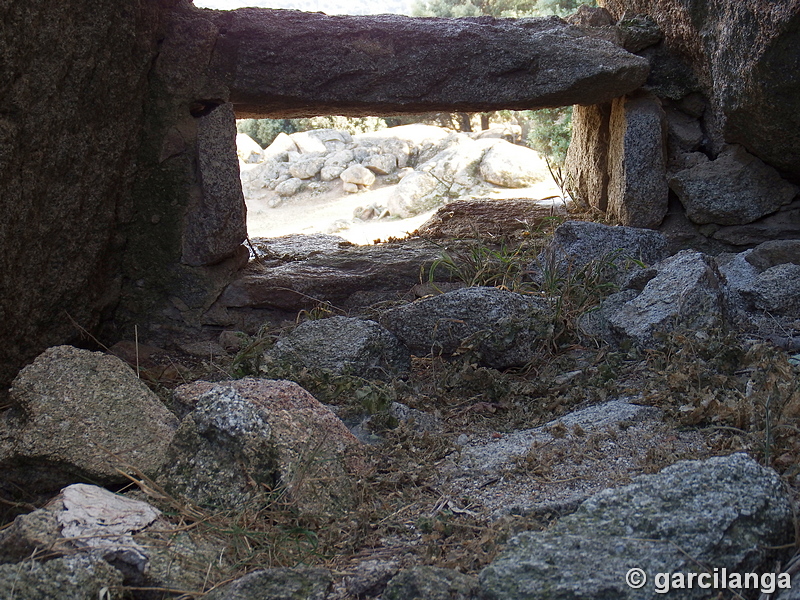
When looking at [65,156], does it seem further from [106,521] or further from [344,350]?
[106,521]

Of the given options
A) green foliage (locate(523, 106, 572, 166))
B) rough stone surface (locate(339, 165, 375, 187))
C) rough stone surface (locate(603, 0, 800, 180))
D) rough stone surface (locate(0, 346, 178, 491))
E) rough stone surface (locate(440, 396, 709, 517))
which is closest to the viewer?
rough stone surface (locate(440, 396, 709, 517))

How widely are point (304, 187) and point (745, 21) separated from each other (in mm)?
12068

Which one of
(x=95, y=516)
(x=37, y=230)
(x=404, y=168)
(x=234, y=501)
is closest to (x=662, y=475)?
(x=234, y=501)

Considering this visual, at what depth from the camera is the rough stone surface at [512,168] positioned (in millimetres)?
11266

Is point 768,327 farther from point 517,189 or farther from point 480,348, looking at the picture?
point 517,189

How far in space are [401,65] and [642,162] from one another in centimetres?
129

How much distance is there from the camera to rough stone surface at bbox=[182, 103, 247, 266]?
10.8 ft

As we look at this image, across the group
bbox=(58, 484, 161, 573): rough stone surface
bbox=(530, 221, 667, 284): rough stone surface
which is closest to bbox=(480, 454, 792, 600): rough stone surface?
bbox=(58, 484, 161, 573): rough stone surface

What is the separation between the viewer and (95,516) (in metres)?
1.54

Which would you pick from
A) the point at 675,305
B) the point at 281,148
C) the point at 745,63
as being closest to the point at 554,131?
the point at 745,63

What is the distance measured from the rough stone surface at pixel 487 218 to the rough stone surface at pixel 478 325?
1134 millimetres

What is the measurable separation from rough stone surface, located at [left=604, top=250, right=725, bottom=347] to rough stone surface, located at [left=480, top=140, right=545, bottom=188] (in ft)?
28.2

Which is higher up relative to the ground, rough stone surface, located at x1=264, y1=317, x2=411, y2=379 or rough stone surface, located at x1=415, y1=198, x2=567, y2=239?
rough stone surface, located at x1=415, y1=198, x2=567, y2=239

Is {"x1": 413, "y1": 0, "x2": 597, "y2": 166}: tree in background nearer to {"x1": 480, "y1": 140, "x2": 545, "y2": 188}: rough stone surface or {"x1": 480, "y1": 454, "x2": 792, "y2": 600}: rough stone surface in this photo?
{"x1": 480, "y1": 140, "x2": 545, "y2": 188}: rough stone surface
